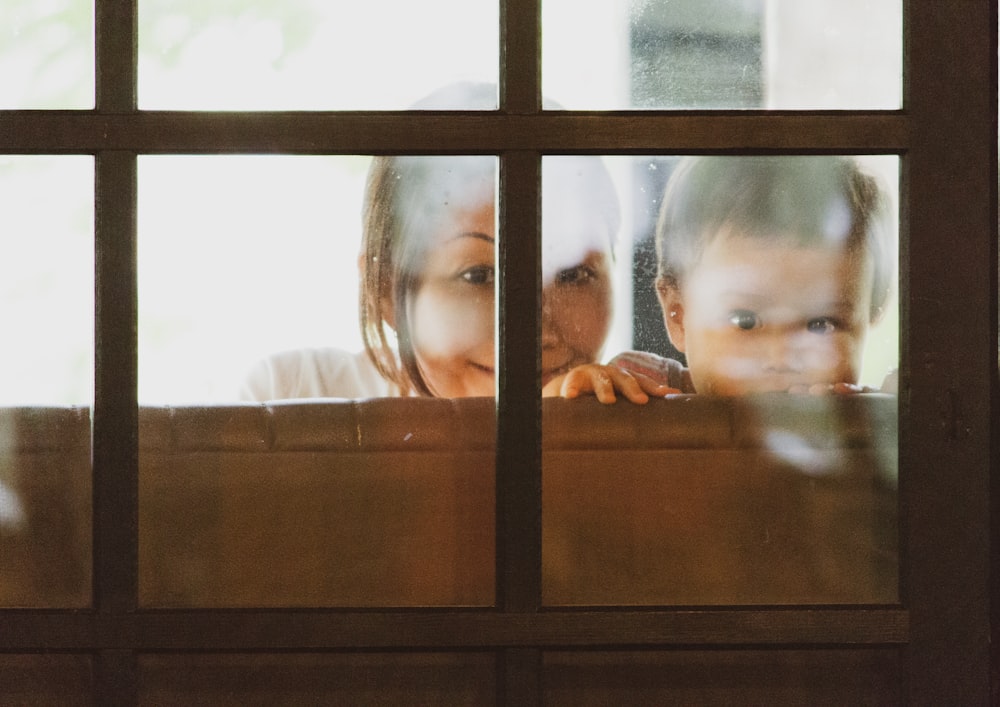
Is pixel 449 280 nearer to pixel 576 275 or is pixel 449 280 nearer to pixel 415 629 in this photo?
pixel 576 275

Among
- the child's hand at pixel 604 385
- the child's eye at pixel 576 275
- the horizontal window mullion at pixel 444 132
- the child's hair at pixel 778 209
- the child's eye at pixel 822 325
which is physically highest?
the horizontal window mullion at pixel 444 132

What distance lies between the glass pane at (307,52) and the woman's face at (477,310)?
0.27 meters

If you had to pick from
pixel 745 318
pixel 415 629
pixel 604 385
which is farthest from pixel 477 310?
pixel 415 629

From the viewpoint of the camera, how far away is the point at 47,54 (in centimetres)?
171

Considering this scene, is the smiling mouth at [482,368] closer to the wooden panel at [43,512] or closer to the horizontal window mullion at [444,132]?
the horizontal window mullion at [444,132]

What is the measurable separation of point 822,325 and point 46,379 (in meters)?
1.53

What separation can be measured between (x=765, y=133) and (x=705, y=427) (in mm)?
588

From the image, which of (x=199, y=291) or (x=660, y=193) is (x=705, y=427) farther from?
(x=199, y=291)

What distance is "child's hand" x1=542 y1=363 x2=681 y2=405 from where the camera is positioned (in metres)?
1.73

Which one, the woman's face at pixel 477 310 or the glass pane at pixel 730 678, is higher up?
the woman's face at pixel 477 310

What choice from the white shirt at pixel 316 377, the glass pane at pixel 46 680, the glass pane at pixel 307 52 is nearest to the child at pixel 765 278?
the white shirt at pixel 316 377

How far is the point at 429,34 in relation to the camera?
1.72m

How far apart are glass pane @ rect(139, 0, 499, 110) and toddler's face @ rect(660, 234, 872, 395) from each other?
581 millimetres

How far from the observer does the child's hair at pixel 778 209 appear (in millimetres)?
1730
